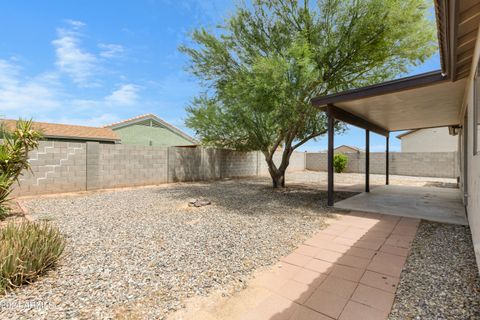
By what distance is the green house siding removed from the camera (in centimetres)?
1795

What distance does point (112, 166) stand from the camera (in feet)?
29.9

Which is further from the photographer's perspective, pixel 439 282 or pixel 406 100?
pixel 406 100

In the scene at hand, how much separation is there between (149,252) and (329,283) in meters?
2.35

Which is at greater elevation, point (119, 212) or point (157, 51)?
point (157, 51)

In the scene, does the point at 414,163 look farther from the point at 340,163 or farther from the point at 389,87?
the point at 389,87

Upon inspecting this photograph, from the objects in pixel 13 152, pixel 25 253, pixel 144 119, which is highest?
pixel 144 119

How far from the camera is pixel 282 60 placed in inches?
241

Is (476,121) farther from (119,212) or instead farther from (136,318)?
(119,212)

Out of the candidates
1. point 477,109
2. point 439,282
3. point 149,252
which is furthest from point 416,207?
point 149,252

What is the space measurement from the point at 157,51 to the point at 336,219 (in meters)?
12.5

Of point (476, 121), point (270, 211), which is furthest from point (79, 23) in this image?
point (476, 121)

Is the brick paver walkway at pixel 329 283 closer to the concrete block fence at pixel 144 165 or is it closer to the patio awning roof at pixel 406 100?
the patio awning roof at pixel 406 100

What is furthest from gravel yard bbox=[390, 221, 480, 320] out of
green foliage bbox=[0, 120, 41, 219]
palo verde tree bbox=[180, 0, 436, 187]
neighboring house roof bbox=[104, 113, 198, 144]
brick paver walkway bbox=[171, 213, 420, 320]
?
neighboring house roof bbox=[104, 113, 198, 144]

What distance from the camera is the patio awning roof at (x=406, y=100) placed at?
453 centimetres
